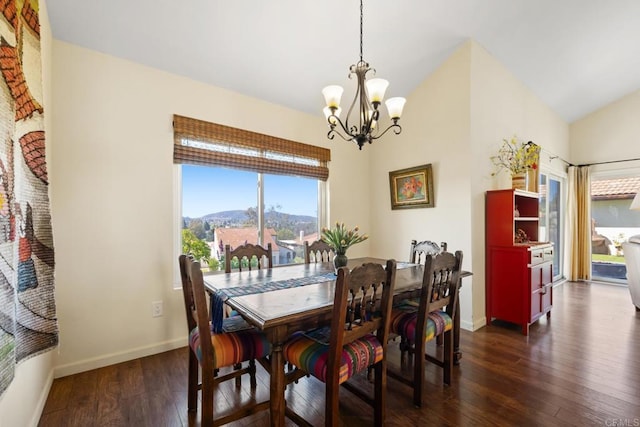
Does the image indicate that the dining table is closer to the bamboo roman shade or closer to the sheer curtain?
the bamboo roman shade

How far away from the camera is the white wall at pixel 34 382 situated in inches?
51.6

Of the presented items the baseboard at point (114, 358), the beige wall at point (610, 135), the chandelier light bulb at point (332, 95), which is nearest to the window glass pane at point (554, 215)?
the beige wall at point (610, 135)

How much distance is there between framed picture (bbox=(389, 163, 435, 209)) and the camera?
3.37 metres

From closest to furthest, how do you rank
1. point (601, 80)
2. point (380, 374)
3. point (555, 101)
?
point (380, 374)
point (601, 80)
point (555, 101)

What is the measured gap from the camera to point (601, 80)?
A: 4148mm

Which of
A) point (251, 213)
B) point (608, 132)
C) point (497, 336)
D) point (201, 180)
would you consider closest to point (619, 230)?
point (608, 132)

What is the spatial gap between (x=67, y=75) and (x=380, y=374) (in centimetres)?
295

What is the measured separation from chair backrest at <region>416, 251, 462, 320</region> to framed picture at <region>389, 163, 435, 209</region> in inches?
59.1

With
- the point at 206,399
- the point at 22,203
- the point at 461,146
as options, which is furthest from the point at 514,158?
the point at 22,203

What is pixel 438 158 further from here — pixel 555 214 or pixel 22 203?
pixel 555 214

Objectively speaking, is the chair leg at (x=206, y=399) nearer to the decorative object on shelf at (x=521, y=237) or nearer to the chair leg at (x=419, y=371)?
the chair leg at (x=419, y=371)

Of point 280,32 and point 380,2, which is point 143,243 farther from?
point 380,2

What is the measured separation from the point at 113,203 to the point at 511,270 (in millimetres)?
3731

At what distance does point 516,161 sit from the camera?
134 inches
